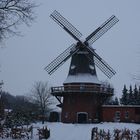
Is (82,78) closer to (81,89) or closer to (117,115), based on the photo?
(81,89)

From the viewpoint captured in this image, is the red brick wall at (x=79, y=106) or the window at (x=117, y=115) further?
the window at (x=117, y=115)

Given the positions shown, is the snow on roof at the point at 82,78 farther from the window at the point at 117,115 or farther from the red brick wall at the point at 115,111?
the window at the point at 117,115

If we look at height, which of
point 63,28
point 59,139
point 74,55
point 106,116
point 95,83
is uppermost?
point 63,28

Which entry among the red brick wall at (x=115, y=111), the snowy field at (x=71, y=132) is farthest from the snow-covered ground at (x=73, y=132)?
the red brick wall at (x=115, y=111)

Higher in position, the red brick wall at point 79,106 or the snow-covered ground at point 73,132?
the red brick wall at point 79,106

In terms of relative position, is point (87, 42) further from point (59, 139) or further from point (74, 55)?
point (59, 139)

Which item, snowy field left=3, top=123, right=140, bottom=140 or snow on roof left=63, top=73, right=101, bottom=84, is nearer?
snowy field left=3, top=123, right=140, bottom=140

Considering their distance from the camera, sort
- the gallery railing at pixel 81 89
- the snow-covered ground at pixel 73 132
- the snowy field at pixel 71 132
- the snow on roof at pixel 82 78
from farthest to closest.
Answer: the snow on roof at pixel 82 78, the gallery railing at pixel 81 89, the snow-covered ground at pixel 73 132, the snowy field at pixel 71 132

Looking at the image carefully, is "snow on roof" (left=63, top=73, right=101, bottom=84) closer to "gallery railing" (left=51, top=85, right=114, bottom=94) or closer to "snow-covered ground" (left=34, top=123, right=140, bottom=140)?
"gallery railing" (left=51, top=85, right=114, bottom=94)

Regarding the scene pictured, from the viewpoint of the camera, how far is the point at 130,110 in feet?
192

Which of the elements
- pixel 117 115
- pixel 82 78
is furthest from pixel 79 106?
pixel 117 115

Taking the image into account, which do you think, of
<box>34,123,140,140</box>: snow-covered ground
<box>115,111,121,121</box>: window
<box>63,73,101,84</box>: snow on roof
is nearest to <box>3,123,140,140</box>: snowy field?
<box>34,123,140,140</box>: snow-covered ground

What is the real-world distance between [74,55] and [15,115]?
30.6 meters

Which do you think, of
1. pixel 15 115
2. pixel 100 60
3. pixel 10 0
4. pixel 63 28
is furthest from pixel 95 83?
pixel 10 0
